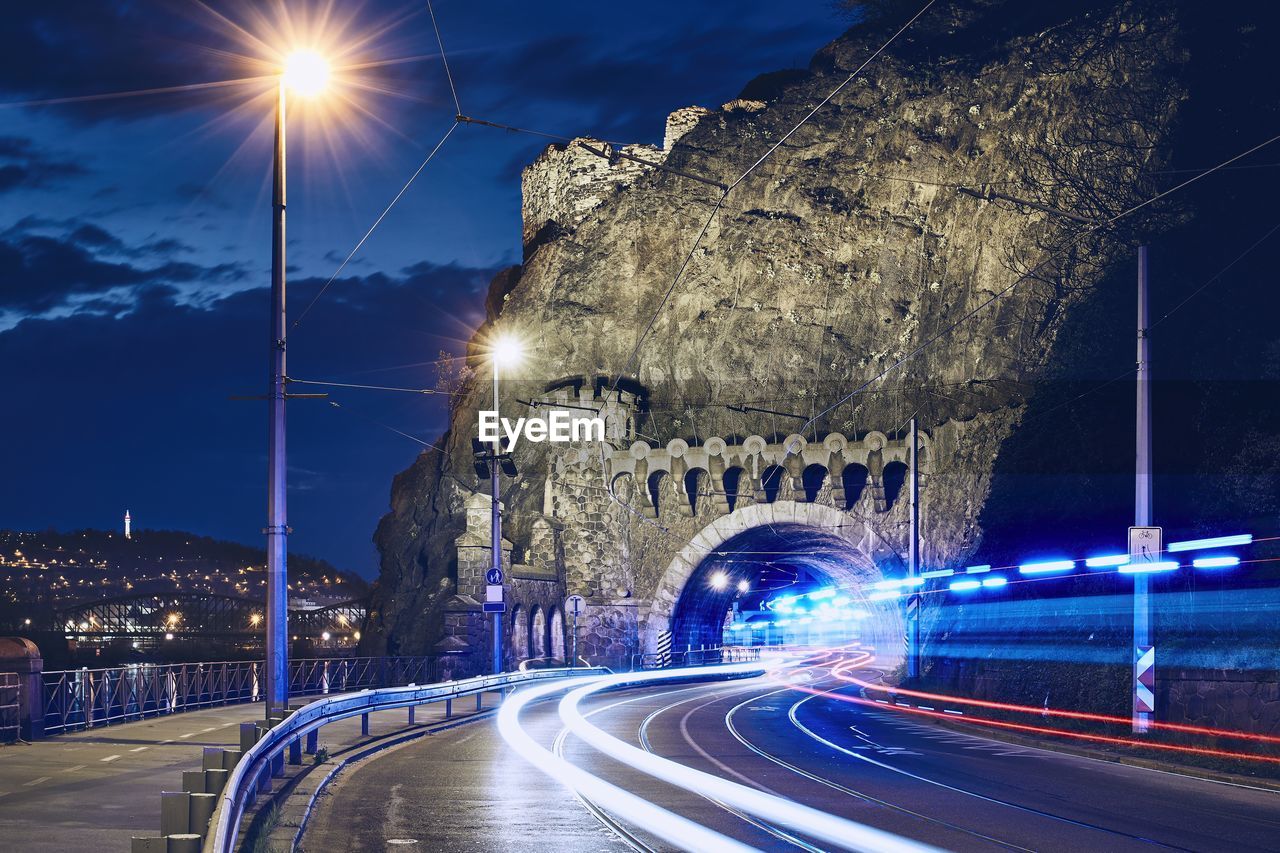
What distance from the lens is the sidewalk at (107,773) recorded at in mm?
10555

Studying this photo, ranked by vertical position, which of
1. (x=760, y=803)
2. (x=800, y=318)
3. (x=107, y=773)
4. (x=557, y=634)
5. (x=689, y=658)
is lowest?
(x=689, y=658)

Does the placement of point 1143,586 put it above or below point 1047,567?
above

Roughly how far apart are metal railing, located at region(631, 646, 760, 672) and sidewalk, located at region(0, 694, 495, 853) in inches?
1299

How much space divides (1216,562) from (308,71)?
14756mm

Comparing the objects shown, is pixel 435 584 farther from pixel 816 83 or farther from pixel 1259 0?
pixel 1259 0

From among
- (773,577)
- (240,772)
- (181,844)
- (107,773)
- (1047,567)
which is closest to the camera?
(181,844)

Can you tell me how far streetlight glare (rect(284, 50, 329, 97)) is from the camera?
710 inches

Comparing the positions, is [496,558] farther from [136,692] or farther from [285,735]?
[285,735]

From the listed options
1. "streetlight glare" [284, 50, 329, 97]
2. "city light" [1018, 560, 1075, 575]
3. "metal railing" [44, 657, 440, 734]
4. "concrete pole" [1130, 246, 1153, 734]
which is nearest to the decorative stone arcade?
"metal railing" [44, 657, 440, 734]

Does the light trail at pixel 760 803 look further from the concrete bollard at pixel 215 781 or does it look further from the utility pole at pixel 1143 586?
the utility pole at pixel 1143 586

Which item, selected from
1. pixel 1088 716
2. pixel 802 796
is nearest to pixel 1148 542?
pixel 1088 716

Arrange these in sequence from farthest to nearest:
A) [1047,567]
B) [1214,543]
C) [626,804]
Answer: [1047,567] → [1214,543] → [626,804]

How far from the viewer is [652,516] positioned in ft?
201

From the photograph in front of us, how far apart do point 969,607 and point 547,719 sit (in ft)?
45.8
